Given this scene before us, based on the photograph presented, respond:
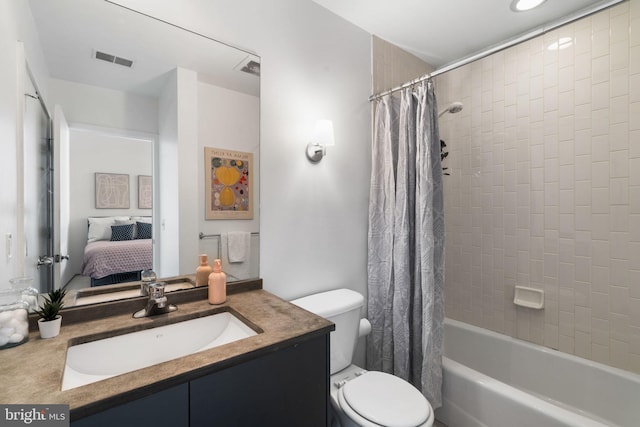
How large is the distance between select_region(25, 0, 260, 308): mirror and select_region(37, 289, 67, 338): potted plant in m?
0.15

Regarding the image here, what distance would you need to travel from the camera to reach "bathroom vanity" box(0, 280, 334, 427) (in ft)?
2.11

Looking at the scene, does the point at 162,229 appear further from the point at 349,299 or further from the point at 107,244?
the point at 349,299

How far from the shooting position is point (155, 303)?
111 centimetres

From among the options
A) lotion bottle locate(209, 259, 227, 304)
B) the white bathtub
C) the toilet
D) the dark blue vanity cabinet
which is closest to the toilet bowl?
the toilet

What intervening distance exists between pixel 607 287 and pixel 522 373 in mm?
745

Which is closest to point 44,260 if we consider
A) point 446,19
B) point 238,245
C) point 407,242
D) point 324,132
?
point 238,245

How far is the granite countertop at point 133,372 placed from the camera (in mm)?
628

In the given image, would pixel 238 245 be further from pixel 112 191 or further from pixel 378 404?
pixel 378 404

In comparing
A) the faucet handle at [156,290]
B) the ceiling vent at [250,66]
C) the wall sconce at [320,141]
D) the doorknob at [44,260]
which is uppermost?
the ceiling vent at [250,66]

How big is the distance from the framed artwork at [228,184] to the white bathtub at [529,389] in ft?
4.74

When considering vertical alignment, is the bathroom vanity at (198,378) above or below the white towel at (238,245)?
below

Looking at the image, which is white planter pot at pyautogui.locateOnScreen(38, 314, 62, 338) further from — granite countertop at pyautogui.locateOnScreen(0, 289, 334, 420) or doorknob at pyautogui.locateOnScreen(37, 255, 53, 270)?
doorknob at pyautogui.locateOnScreen(37, 255, 53, 270)

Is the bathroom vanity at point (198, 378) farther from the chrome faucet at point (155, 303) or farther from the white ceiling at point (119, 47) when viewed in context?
the white ceiling at point (119, 47)

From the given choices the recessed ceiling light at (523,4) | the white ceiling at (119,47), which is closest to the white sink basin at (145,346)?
the white ceiling at (119,47)
